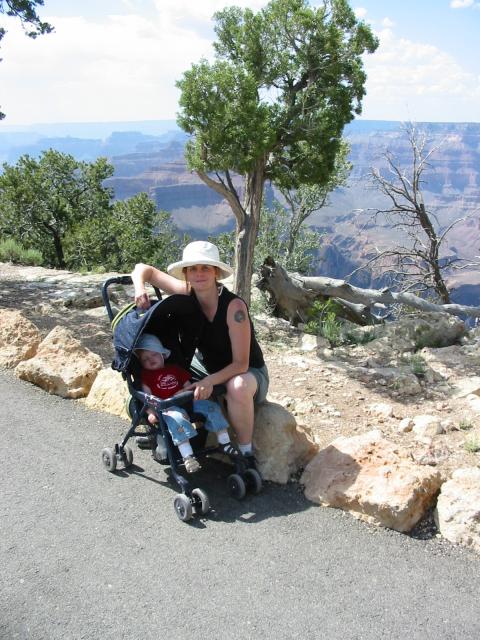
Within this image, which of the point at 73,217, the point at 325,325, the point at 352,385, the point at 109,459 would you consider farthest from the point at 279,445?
the point at 73,217

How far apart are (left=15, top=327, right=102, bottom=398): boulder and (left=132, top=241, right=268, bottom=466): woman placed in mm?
1701

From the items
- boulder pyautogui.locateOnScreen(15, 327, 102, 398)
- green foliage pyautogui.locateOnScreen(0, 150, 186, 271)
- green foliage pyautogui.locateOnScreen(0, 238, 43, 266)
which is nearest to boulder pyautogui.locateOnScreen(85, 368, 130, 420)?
boulder pyautogui.locateOnScreen(15, 327, 102, 398)

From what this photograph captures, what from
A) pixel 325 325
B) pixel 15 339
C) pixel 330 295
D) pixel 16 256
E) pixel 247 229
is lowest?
pixel 16 256

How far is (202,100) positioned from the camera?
894 centimetres

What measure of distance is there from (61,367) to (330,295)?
19.8ft

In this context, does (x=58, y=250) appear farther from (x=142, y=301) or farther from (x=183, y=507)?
(x=183, y=507)

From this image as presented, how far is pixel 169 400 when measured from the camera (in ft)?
12.4

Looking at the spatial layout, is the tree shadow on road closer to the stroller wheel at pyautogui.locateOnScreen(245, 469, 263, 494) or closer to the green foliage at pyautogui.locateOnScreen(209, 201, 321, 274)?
the stroller wheel at pyautogui.locateOnScreen(245, 469, 263, 494)

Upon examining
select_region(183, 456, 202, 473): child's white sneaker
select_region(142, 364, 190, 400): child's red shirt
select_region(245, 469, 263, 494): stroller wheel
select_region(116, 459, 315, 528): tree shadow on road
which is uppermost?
select_region(142, 364, 190, 400): child's red shirt

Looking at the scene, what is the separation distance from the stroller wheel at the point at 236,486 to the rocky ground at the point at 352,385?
0.92 metres

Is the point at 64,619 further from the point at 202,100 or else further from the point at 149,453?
the point at 202,100

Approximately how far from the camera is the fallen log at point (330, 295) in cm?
1032

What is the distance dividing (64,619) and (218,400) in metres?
1.87

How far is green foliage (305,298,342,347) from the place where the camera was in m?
8.77
